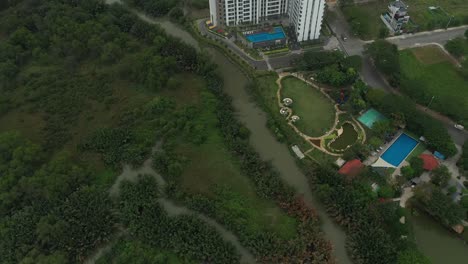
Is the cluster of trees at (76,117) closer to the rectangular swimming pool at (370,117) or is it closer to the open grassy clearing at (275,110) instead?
the open grassy clearing at (275,110)

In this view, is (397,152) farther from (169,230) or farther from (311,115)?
(169,230)

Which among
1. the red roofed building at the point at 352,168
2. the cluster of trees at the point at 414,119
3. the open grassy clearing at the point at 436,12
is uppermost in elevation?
the open grassy clearing at the point at 436,12

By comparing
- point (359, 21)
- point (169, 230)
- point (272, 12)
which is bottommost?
point (169, 230)

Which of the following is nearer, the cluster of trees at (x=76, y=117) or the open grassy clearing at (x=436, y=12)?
the cluster of trees at (x=76, y=117)

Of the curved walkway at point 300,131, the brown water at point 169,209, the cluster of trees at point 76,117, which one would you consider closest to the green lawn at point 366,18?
the curved walkway at point 300,131

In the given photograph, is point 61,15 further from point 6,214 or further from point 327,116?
point 327,116

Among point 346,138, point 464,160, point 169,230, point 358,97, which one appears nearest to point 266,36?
point 358,97
